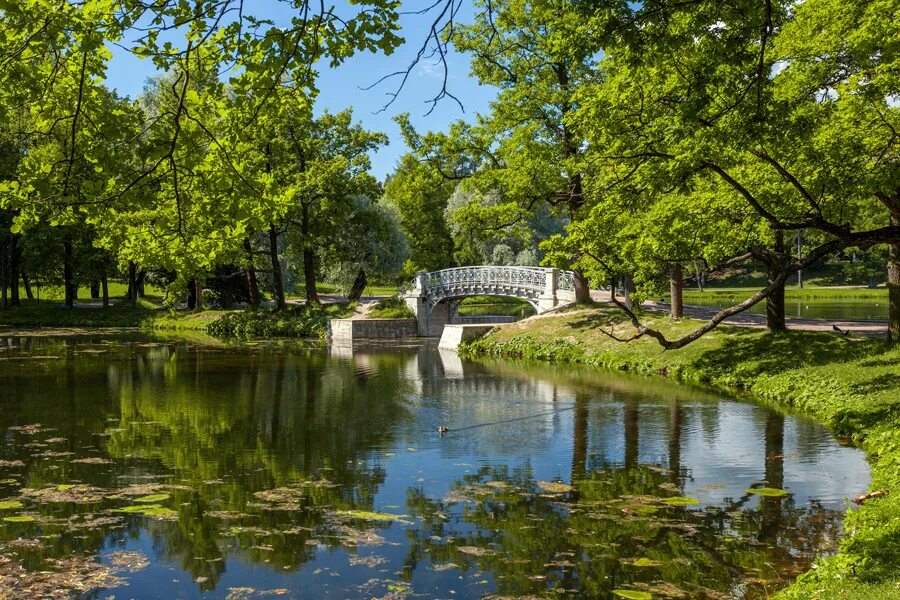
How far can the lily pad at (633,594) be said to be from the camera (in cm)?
809

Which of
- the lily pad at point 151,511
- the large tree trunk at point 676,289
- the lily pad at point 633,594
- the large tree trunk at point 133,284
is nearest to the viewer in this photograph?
the lily pad at point 633,594

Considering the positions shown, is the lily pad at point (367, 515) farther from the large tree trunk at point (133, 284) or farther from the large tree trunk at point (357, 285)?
the large tree trunk at point (133, 284)

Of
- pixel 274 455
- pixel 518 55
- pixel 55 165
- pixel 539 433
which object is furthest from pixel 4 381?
pixel 518 55

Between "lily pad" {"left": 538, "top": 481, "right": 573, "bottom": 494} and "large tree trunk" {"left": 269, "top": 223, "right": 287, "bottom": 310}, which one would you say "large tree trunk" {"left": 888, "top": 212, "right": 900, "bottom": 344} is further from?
"large tree trunk" {"left": 269, "top": 223, "right": 287, "bottom": 310}

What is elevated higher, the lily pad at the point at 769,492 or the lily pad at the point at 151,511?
the lily pad at the point at 151,511

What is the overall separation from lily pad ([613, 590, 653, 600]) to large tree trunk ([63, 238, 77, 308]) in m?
50.6

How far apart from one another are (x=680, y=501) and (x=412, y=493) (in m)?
3.82

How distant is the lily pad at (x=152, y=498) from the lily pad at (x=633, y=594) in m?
6.58

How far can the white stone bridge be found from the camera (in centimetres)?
3909

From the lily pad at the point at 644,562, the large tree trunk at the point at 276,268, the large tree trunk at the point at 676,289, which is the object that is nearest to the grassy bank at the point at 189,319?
the large tree trunk at the point at 276,268

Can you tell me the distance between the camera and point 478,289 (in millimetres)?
43281

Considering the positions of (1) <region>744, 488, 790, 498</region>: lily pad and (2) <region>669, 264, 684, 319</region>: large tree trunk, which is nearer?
(1) <region>744, 488, 790, 498</region>: lily pad

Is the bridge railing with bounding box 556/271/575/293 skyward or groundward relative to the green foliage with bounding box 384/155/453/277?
groundward

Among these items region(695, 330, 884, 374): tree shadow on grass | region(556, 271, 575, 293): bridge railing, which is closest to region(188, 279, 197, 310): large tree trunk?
region(556, 271, 575, 293): bridge railing
